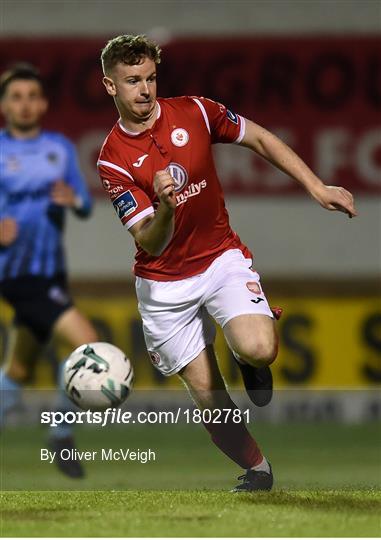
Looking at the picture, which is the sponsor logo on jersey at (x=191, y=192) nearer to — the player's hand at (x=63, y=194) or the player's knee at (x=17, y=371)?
the player's hand at (x=63, y=194)

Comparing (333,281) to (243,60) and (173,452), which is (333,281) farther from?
(173,452)

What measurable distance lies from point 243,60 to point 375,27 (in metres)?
1.14

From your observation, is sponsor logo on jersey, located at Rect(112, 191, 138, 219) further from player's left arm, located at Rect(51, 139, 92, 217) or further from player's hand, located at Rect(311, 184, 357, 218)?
player's left arm, located at Rect(51, 139, 92, 217)

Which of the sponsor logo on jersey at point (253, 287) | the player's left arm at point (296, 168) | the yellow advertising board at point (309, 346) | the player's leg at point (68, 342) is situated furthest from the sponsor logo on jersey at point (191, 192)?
the yellow advertising board at point (309, 346)

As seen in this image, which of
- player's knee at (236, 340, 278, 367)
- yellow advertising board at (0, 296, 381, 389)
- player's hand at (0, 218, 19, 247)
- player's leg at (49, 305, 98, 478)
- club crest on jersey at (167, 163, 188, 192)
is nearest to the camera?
player's knee at (236, 340, 278, 367)

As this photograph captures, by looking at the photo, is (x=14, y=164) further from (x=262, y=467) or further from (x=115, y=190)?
(x=262, y=467)

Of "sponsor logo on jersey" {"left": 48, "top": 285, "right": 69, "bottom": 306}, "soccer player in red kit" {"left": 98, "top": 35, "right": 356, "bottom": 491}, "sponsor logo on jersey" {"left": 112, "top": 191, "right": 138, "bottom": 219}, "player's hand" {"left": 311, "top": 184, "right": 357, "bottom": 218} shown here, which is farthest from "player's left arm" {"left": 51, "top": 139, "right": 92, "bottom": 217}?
"player's hand" {"left": 311, "top": 184, "right": 357, "bottom": 218}

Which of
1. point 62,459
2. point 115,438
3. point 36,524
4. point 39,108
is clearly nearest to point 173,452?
point 115,438

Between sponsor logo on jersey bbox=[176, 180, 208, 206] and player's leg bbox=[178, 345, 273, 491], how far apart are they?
0.69m

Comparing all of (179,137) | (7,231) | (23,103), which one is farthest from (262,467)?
(23,103)

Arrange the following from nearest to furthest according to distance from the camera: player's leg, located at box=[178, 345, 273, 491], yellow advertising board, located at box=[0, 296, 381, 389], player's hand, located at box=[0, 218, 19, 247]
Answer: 1. player's leg, located at box=[178, 345, 273, 491]
2. player's hand, located at box=[0, 218, 19, 247]
3. yellow advertising board, located at box=[0, 296, 381, 389]

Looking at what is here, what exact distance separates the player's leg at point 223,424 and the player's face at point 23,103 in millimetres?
3440

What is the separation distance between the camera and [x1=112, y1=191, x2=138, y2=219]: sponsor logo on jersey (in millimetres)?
5875

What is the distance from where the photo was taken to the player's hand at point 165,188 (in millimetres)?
5371
